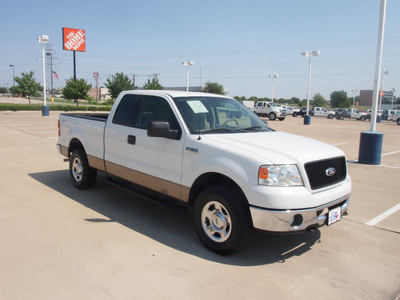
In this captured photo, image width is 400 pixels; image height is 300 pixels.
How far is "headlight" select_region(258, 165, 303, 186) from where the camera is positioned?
354cm

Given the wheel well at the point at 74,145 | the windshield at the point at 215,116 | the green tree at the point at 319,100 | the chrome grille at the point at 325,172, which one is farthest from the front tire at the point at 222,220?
the green tree at the point at 319,100

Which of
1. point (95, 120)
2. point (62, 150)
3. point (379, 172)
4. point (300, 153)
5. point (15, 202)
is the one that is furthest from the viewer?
point (379, 172)

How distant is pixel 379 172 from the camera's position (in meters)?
8.85

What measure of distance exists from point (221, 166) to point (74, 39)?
5872cm

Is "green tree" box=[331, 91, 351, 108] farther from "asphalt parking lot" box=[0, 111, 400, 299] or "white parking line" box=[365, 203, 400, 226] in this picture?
"asphalt parking lot" box=[0, 111, 400, 299]

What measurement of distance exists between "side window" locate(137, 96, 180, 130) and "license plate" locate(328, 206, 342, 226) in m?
2.08

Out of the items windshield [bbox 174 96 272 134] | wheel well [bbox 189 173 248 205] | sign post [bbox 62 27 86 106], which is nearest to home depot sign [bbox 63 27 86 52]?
sign post [bbox 62 27 86 106]

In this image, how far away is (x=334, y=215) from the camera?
393 centimetres

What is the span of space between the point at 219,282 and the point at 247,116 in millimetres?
2600

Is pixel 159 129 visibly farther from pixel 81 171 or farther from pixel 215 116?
pixel 81 171

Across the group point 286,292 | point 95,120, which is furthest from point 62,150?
point 286,292

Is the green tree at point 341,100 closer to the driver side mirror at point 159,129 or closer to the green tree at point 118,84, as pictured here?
the green tree at point 118,84

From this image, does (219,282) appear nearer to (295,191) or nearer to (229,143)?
(295,191)

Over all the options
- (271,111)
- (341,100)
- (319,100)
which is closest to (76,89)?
(271,111)
